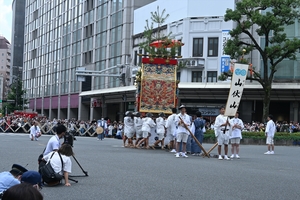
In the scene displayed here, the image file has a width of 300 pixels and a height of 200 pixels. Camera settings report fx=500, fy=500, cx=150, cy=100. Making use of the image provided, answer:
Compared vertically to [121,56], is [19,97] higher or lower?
lower

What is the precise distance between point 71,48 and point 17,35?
4458cm

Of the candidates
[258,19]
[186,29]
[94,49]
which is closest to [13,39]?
[94,49]

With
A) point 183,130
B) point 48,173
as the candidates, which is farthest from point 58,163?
point 183,130

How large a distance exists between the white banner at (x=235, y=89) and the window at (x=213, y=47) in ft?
100

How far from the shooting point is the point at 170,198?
923cm

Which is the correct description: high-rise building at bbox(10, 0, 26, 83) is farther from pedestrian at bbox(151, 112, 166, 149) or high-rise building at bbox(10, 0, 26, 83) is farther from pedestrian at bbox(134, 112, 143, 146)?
pedestrian at bbox(151, 112, 166, 149)

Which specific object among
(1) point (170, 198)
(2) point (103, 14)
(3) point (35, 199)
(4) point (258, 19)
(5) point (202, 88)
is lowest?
(1) point (170, 198)

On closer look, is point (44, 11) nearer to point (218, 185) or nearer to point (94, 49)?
point (94, 49)

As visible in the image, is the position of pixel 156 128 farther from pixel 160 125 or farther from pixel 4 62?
pixel 4 62

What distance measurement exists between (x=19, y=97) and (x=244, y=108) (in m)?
44.8

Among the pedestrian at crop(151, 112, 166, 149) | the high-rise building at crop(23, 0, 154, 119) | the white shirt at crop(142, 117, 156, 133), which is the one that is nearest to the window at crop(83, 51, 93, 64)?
the high-rise building at crop(23, 0, 154, 119)

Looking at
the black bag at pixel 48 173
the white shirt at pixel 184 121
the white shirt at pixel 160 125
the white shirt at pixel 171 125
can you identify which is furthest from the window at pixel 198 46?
the black bag at pixel 48 173

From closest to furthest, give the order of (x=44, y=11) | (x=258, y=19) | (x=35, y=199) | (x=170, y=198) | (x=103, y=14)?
(x=35, y=199) → (x=170, y=198) → (x=258, y=19) → (x=103, y=14) → (x=44, y=11)

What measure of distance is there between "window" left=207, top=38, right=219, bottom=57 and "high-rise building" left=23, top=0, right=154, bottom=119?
13.8 metres
